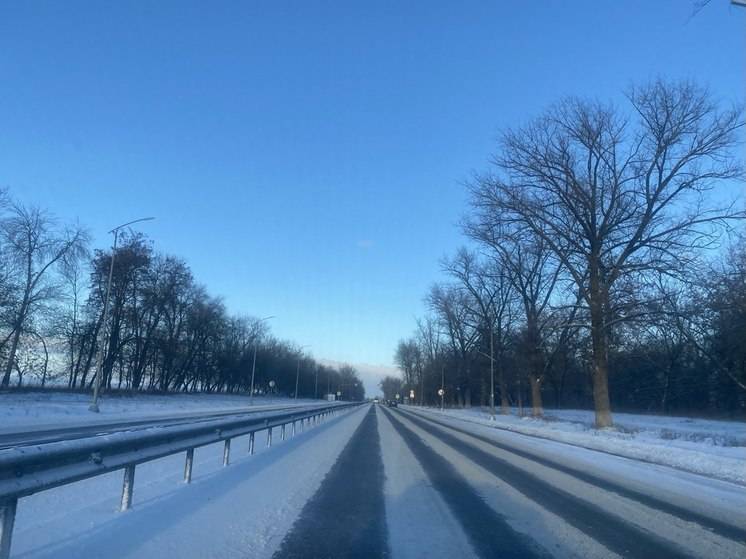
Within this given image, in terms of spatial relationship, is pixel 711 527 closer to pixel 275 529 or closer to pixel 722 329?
pixel 275 529

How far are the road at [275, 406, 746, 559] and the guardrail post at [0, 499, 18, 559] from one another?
7.68 ft

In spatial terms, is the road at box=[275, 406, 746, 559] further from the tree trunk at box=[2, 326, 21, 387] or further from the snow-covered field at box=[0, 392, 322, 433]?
the tree trunk at box=[2, 326, 21, 387]

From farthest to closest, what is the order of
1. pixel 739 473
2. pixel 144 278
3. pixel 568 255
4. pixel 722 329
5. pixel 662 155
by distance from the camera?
pixel 144 278
pixel 722 329
pixel 568 255
pixel 662 155
pixel 739 473

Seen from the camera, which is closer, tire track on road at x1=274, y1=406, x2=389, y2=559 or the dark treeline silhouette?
tire track on road at x1=274, y1=406, x2=389, y2=559

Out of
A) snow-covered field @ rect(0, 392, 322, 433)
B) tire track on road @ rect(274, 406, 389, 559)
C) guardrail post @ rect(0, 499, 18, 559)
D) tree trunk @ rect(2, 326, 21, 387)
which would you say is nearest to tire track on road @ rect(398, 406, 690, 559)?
tire track on road @ rect(274, 406, 389, 559)

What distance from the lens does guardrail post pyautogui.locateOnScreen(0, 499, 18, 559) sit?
4.87 metres

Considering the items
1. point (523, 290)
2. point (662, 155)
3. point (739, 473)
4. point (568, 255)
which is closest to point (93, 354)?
point (523, 290)

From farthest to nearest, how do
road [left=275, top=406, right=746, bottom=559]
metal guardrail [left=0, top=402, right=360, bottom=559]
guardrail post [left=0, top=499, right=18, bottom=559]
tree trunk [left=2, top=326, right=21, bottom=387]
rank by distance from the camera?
tree trunk [left=2, top=326, right=21, bottom=387] → road [left=275, top=406, right=746, bottom=559] → metal guardrail [left=0, top=402, right=360, bottom=559] → guardrail post [left=0, top=499, right=18, bottom=559]

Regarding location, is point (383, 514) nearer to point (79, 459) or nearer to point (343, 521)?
point (343, 521)

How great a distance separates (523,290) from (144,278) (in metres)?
36.0

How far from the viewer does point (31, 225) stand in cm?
4547

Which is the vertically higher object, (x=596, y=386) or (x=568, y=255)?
Result: (x=568, y=255)

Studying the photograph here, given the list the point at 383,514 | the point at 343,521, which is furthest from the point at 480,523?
the point at 343,521

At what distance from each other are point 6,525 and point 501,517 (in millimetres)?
5818
